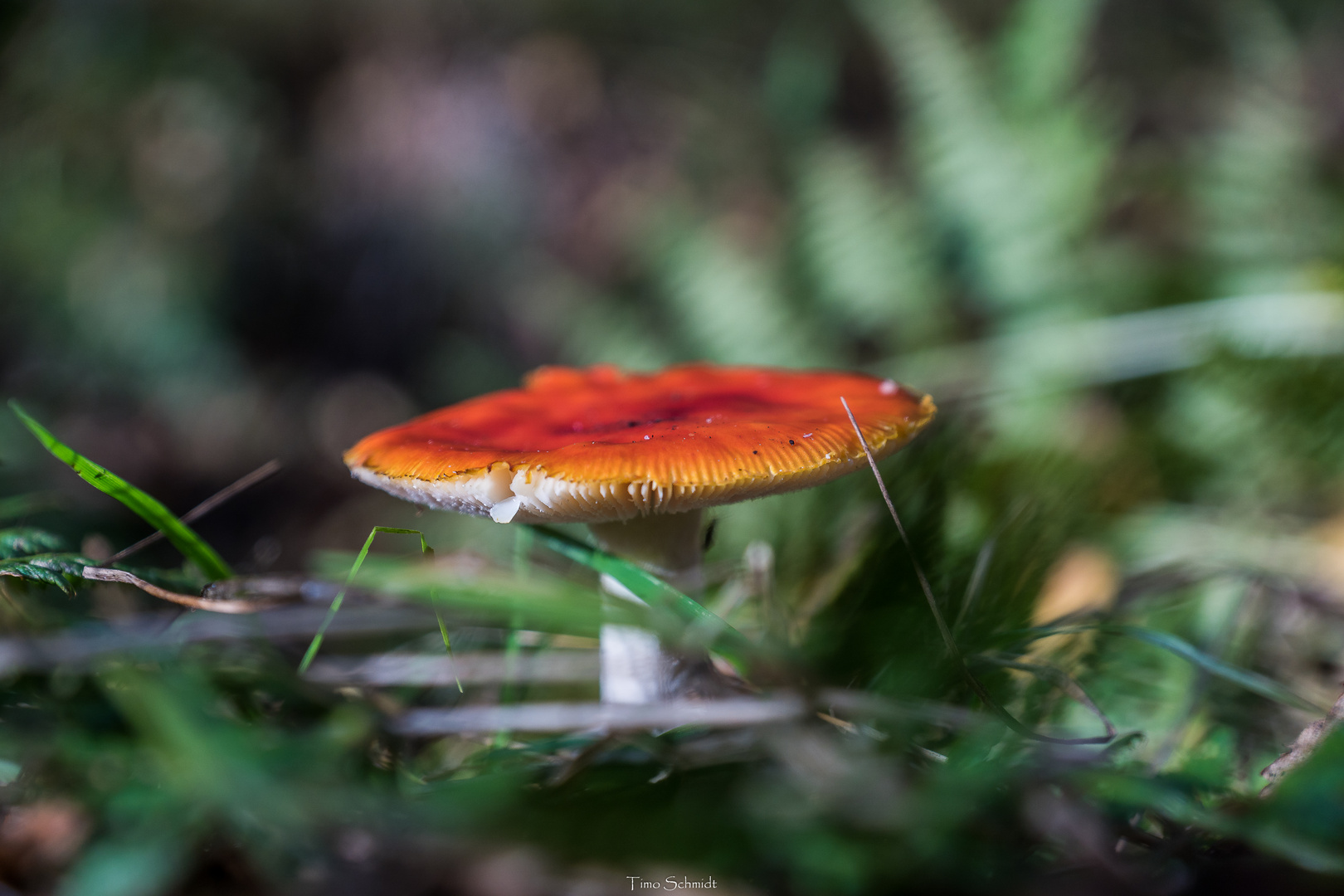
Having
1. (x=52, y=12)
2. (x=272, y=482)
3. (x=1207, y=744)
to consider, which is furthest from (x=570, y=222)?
(x=1207, y=744)

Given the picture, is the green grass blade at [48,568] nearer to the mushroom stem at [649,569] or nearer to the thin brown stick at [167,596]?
the thin brown stick at [167,596]

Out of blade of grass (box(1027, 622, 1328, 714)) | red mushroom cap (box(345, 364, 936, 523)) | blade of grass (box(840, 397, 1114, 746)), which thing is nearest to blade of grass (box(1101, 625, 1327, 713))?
blade of grass (box(1027, 622, 1328, 714))

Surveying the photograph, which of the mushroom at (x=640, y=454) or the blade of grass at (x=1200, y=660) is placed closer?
the mushroom at (x=640, y=454)

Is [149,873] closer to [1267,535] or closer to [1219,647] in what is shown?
[1219,647]

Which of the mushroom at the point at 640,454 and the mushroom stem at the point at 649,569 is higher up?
the mushroom at the point at 640,454

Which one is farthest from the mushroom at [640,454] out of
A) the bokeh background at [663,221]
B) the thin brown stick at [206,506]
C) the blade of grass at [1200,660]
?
the bokeh background at [663,221]

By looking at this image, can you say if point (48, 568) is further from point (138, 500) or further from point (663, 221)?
Result: point (663, 221)

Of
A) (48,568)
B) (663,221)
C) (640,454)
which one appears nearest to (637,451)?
(640,454)
